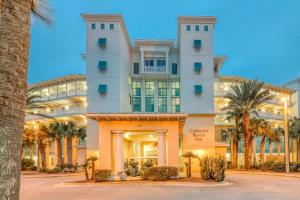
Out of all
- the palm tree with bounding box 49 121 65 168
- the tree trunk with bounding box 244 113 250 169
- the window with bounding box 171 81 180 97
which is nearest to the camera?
the tree trunk with bounding box 244 113 250 169

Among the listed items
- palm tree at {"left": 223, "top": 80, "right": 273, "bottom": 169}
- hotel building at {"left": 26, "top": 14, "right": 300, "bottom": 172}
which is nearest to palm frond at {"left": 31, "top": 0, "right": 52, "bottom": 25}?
hotel building at {"left": 26, "top": 14, "right": 300, "bottom": 172}

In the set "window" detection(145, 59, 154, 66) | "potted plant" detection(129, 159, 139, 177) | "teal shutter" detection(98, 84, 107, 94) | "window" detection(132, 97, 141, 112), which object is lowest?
"potted plant" detection(129, 159, 139, 177)

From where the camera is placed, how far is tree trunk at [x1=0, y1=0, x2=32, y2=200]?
13.7 feet

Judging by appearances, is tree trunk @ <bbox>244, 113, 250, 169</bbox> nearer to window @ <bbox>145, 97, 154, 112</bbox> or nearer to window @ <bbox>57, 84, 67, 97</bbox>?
window @ <bbox>145, 97, 154, 112</bbox>

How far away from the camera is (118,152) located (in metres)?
25.5

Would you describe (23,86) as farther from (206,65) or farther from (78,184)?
(206,65)

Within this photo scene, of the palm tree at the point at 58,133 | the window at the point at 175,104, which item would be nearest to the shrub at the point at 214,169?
the palm tree at the point at 58,133

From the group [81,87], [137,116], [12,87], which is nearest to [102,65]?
[137,116]

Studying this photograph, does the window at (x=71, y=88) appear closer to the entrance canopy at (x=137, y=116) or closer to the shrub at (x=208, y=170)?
the entrance canopy at (x=137, y=116)

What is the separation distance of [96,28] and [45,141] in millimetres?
17503

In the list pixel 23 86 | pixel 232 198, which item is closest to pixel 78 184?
pixel 232 198

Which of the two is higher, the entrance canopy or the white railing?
the white railing

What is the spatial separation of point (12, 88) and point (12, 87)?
0.04 feet

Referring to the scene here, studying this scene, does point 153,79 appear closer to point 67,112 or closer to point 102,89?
point 102,89
